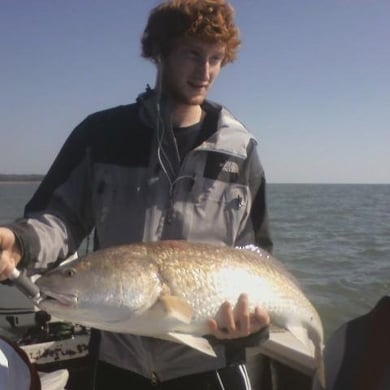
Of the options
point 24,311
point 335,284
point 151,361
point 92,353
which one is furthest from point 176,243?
point 335,284

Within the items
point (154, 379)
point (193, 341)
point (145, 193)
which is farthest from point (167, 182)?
point (154, 379)

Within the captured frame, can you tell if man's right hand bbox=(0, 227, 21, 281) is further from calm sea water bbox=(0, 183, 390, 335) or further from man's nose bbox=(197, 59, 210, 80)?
calm sea water bbox=(0, 183, 390, 335)

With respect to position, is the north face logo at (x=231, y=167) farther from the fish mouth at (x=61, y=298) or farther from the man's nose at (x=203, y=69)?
the fish mouth at (x=61, y=298)

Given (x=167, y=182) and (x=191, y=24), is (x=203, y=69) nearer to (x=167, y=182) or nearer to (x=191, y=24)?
(x=191, y=24)

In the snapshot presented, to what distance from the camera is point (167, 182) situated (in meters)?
2.93

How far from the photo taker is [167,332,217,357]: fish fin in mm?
2482

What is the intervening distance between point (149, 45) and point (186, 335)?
1.82m

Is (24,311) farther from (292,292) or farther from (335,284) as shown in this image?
(335,284)

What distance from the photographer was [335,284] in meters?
14.0

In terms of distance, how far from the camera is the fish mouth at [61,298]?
93.5 inches

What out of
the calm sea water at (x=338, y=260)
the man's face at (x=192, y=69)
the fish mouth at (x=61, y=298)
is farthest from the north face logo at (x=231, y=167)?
the calm sea water at (x=338, y=260)

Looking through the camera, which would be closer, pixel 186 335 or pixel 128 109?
pixel 186 335

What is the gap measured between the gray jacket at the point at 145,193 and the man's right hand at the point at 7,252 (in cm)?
34

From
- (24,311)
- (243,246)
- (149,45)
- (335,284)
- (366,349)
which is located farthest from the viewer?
(335,284)
